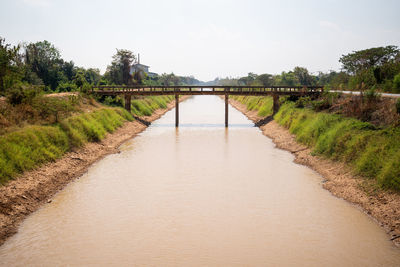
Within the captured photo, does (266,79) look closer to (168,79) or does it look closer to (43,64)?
(168,79)

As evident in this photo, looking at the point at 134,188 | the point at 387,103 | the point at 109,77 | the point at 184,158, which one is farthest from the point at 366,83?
the point at 109,77

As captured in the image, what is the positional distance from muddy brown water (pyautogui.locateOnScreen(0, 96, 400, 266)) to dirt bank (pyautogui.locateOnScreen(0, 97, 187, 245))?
19.8 inches

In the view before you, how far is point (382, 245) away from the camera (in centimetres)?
1305

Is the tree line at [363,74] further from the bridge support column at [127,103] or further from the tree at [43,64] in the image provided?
the tree at [43,64]

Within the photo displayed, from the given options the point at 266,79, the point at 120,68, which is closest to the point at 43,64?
the point at 120,68

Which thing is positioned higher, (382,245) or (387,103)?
(387,103)

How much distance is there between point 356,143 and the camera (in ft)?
69.8

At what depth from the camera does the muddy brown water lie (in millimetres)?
12323

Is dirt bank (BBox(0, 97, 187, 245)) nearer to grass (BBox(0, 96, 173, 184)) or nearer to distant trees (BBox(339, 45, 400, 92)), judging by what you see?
grass (BBox(0, 96, 173, 184))

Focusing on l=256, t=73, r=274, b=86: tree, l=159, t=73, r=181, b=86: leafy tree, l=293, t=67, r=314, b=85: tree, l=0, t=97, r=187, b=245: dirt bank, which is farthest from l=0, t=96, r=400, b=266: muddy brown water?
l=159, t=73, r=181, b=86: leafy tree

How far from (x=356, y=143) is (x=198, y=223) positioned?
11.4m

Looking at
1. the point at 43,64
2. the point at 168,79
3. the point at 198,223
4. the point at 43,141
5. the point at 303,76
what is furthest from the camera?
the point at 168,79

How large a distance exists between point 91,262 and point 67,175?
10429 millimetres

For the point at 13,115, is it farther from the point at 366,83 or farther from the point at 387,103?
the point at 366,83
